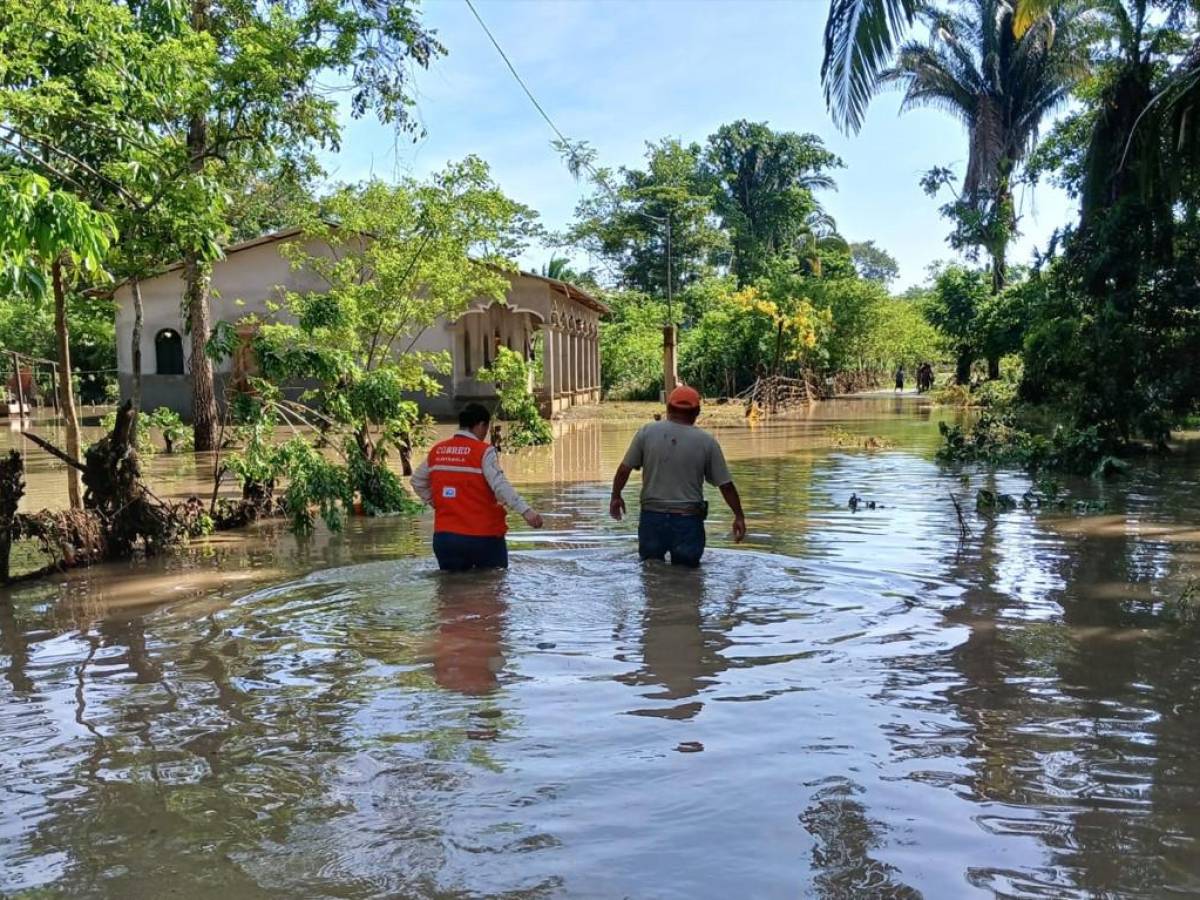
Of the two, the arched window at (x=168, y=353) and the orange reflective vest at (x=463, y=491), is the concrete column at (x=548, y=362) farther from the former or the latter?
the orange reflective vest at (x=463, y=491)

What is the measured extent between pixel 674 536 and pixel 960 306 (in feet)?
114

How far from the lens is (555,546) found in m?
10.7

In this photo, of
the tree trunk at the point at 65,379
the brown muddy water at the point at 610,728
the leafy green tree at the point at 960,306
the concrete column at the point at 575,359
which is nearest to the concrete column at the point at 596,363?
the concrete column at the point at 575,359

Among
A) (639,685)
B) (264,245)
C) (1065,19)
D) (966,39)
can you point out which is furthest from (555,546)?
(966,39)

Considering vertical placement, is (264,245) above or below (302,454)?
above

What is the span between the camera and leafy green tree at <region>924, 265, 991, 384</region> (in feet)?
129

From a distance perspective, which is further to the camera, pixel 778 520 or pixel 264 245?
pixel 264 245

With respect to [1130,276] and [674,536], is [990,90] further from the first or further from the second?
[674,536]

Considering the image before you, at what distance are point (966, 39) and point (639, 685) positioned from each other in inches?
1540

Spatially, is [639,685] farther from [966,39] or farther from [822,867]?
[966,39]

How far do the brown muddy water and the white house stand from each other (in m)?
20.4

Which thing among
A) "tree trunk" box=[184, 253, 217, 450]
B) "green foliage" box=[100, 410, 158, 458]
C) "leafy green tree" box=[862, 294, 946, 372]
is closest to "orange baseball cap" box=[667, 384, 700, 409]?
"green foliage" box=[100, 410, 158, 458]

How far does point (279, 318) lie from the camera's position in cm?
2830

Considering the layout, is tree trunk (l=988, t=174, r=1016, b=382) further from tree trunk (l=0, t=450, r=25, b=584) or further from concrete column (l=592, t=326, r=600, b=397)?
tree trunk (l=0, t=450, r=25, b=584)
